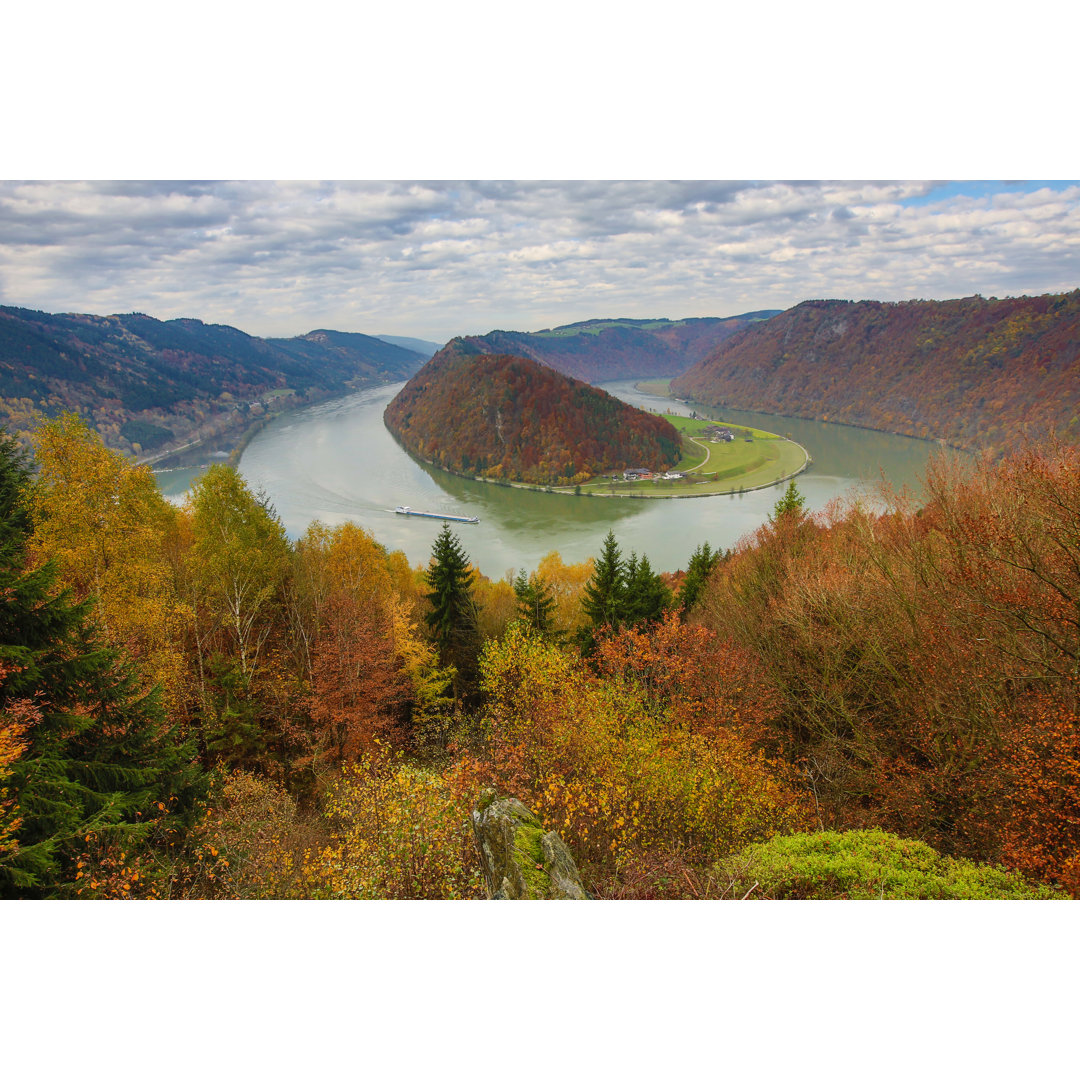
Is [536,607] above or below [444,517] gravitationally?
above

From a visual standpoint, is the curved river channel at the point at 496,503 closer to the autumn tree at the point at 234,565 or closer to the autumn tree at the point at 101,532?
the autumn tree at the point at 234,565

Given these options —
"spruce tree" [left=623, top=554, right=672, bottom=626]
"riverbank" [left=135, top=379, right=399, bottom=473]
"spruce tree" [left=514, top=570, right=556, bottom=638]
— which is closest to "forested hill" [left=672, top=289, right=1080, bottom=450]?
"spruce tree" [left=623, top=554, right=672, bottom=626]

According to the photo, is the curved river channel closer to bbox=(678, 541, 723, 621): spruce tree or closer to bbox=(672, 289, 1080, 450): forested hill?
bbox=(678, 541, 723, 621): spruce tree

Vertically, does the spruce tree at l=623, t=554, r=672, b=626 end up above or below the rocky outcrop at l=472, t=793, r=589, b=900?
below

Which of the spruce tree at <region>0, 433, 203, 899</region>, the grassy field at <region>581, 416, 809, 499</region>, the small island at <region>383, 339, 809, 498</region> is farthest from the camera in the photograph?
the small island at <region>383, 339, 809, 498</region>

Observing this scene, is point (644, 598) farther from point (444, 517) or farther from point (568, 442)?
point (568, 442)

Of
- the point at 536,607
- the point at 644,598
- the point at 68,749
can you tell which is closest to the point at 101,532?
the point at 68,749

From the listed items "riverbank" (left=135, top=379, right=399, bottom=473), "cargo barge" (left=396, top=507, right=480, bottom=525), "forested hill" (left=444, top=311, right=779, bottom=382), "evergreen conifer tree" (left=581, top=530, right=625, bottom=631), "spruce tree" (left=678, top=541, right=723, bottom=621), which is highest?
"forested hill" (left=444, top=311, right=779, bottom=382)
